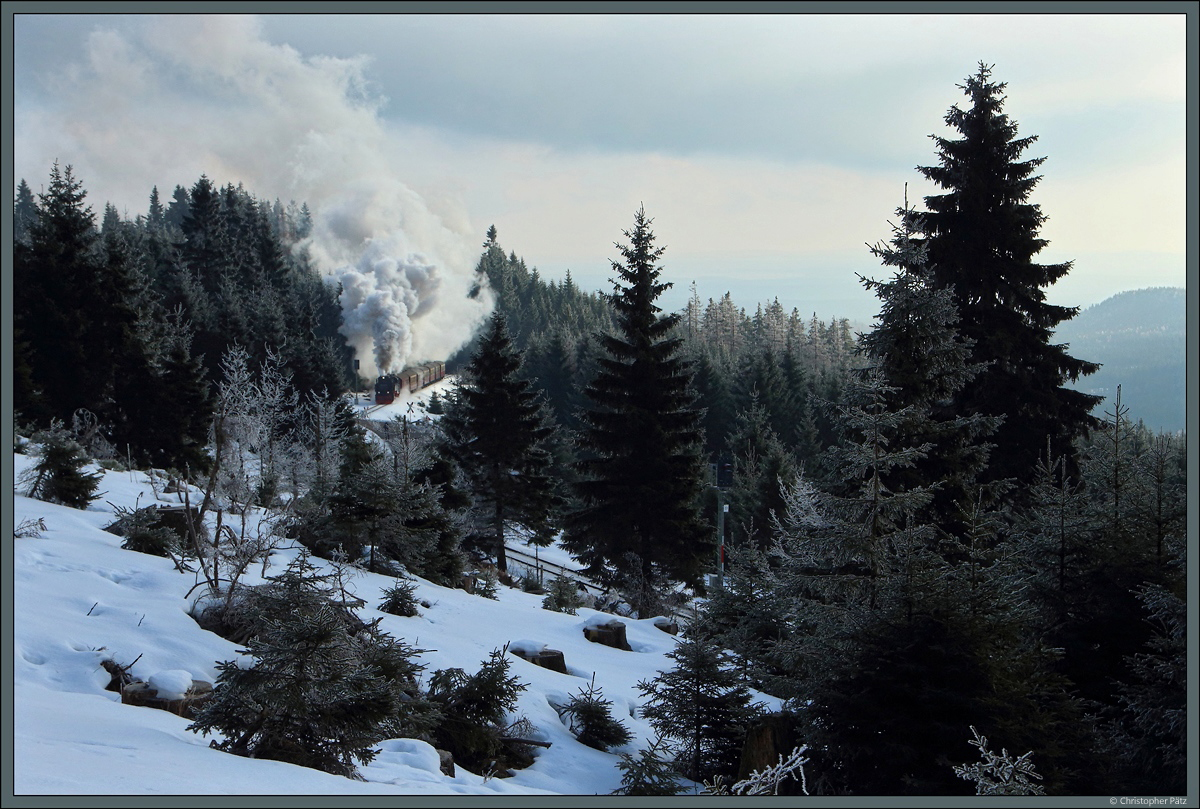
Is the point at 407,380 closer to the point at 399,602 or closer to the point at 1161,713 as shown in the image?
the point at 399,602

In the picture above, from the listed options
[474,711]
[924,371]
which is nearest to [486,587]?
[474,711]

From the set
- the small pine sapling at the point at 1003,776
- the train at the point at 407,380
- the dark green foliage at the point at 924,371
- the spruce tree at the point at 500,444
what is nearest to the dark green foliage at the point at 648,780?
the small pine sapling at the point at 1003,776

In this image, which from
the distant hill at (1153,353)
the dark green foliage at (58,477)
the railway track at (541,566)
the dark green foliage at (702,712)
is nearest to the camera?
the distant hill at (1153,353)

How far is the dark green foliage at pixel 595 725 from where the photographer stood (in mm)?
8562

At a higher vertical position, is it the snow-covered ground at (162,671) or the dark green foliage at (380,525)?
the dark green foliage at (380,525)

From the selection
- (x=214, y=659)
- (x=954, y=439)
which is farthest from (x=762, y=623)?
(x=214, y=659)

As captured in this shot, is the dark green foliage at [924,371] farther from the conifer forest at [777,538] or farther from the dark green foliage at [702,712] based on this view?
the dark green foliage at [702,712]

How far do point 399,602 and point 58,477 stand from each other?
661 centimetres

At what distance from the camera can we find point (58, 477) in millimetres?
13078

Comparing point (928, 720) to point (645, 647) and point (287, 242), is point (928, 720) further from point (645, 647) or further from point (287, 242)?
point (287, 242)

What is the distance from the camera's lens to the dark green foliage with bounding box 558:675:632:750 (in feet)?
28.1

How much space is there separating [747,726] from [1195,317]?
5.28 metres

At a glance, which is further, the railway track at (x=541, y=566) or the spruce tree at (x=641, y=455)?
the railway track at (x=541, y=566)

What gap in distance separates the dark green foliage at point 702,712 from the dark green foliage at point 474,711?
157 cm
